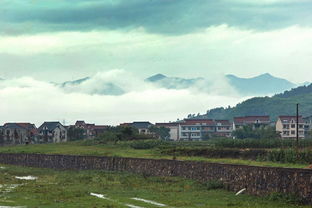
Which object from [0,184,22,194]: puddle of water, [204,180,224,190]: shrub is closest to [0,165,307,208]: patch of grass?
[204,180,224,190]: shrub

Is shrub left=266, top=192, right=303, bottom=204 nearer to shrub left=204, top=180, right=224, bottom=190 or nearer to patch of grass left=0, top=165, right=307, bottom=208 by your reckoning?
patch of grass left=0, top=165, right=307, bottom=208

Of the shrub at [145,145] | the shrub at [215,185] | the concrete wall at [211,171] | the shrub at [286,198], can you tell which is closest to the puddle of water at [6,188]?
the concrete wall at [211,171]

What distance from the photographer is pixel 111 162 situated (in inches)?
3179

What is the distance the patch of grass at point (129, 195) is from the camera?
40.9 meters

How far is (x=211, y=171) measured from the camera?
5609 cm

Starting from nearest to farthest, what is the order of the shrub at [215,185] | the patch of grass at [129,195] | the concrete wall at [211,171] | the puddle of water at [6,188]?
the patch of grass at [129,195] < the concrete wall at [211,171] < the shrub at [215,185] < the puddle of water at [6,188]

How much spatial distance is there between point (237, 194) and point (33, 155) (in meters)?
61.6

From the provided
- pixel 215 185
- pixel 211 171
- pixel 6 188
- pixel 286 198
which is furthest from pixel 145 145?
pixel 286 198

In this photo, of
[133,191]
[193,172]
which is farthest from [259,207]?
[193,172]

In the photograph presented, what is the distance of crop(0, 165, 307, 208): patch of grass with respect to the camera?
4088cm

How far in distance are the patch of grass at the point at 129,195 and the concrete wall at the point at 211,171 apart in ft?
4.23

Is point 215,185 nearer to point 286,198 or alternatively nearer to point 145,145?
point 286,198

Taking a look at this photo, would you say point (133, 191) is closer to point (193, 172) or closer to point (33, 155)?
point (193, 172)

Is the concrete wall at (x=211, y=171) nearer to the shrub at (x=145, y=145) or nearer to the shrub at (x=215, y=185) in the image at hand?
the shrub at (x=215, y=185)
